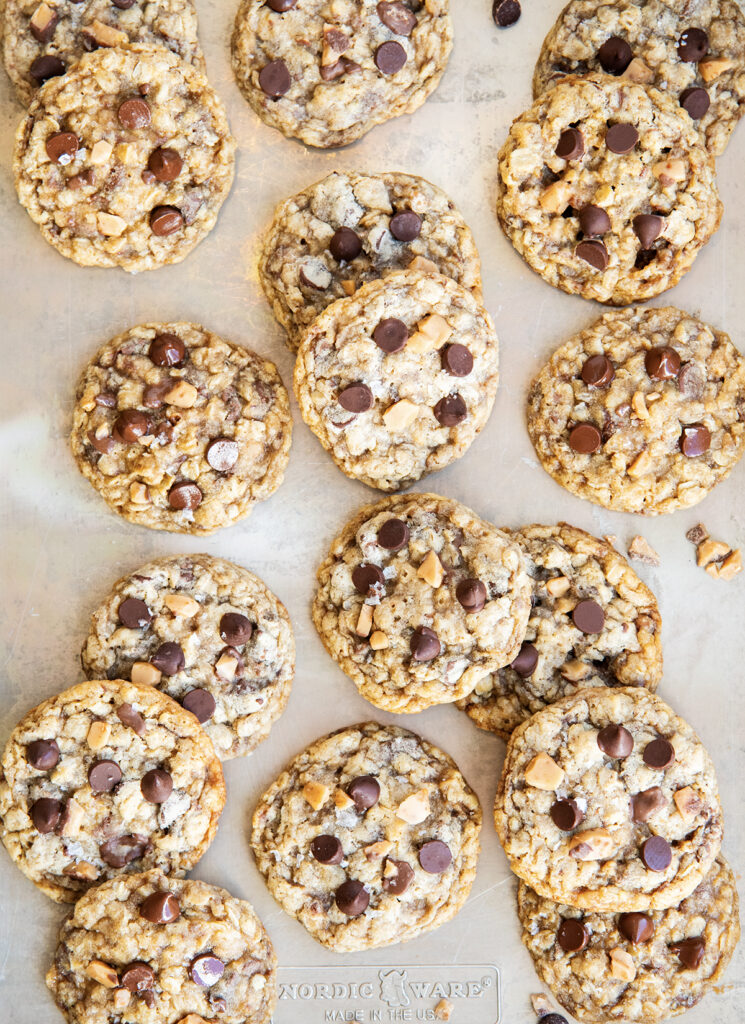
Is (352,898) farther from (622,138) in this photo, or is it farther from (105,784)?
(622,138)

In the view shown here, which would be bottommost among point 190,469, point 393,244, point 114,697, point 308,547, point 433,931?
point 433,931

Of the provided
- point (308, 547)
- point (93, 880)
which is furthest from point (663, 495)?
point (93, 880)

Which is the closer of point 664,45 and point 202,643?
point 202,643

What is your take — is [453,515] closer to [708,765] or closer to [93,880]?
[708,765]

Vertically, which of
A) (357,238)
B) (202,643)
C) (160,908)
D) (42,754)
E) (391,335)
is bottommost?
(160,908)

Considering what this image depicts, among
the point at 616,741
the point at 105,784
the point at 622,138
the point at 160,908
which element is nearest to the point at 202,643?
the point at 105,784
